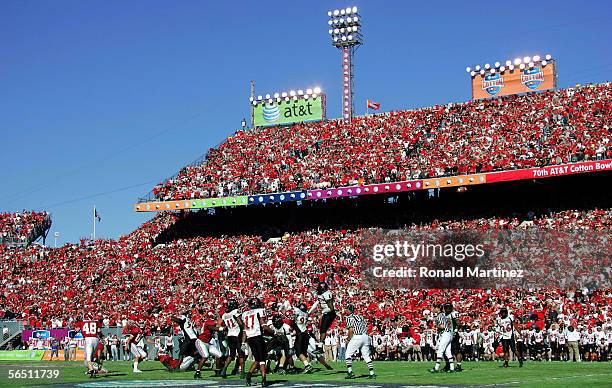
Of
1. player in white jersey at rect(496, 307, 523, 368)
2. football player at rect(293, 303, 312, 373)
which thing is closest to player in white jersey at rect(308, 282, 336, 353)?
football player at rect(293, 303, 312, 373)

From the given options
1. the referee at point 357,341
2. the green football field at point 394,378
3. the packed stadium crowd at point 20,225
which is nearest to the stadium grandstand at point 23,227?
the packed stadium crowd at point 20,225

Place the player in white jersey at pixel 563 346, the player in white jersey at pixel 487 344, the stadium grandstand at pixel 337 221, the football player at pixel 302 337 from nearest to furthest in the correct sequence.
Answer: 1. the football player at pixel 302 337
2. the player in white jersey at pixel 563 346
3. the player in white jersey at pixel 487 344
4. the stadium grandstand at pixel 337 221

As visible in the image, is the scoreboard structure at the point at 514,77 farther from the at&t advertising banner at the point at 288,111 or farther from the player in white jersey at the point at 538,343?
the player in white jersey at the point at 538,343

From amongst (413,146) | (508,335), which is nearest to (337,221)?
(413,146)

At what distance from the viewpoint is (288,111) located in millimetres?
66188

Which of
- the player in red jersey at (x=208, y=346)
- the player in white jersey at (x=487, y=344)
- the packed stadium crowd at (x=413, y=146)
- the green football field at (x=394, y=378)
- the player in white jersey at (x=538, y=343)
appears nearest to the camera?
the green football field at (x=394, y=378)

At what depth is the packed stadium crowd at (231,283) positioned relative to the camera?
3825 cm

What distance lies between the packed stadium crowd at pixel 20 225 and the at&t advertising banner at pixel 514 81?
32.7m

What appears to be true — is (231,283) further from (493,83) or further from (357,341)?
(357,341)

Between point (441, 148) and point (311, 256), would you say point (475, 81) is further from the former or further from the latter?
point (311, 256)

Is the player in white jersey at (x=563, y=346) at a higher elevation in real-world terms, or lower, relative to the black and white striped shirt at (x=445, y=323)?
lower

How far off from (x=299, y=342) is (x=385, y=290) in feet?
65.3

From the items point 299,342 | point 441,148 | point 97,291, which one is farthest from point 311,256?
point 299,342

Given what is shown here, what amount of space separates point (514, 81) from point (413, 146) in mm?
8163
